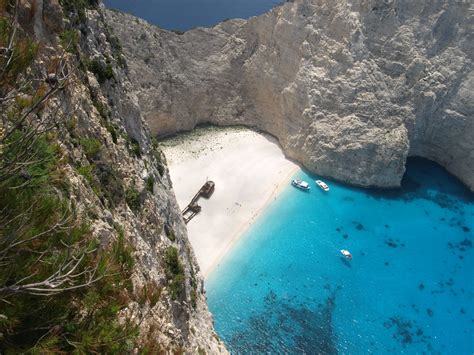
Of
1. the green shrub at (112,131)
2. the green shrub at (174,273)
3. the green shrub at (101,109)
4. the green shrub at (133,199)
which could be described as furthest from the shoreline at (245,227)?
the green shrub at (101,109)

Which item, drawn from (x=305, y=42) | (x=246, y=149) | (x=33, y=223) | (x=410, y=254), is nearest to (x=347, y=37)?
(x=305, y=42)

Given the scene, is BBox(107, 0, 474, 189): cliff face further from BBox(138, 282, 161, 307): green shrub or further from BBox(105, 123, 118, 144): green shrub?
BBox(138, 282, 161, 307): green shrub

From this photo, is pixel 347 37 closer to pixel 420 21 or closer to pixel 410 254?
pixel 420 21

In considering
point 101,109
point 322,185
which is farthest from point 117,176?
point 322,185

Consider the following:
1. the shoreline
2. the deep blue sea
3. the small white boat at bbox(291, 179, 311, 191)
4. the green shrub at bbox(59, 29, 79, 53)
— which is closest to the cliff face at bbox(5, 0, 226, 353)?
the green shrub at bbox(59, 29, 79, 53)

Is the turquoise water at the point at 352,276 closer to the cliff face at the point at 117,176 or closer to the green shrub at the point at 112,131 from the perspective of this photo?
the cliff face at the point at 117,176

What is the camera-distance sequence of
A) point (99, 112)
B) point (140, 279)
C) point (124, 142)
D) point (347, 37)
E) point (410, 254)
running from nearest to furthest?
point (140, 279), point (99, 112), point (124, 142), point (410, 254), point (347, 37)

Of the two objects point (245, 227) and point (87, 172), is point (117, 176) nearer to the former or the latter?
point (87, 172)
